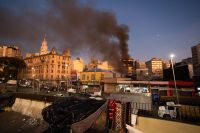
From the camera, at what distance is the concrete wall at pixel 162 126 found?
890cm

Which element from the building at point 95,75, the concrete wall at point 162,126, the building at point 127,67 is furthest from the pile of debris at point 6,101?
the building at point 127,67

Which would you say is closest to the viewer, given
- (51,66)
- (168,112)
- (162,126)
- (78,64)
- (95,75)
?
(162,126)

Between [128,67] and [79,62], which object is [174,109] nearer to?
[128,67]

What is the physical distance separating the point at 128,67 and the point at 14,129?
60618mm

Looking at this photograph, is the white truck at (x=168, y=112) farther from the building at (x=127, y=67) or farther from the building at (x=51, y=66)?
the building at (x=51, y=66)

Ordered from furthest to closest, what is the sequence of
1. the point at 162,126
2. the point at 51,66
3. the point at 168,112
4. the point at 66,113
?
the point at 51,66, the point at 168,112, the point at 66,113, the point at 162,126

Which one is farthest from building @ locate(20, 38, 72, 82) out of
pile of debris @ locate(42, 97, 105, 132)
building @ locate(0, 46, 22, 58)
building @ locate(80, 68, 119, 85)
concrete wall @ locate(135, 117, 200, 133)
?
concrete wall @ locate(135, 117, 200, 133)

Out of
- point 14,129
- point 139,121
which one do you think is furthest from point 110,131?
point 14,129

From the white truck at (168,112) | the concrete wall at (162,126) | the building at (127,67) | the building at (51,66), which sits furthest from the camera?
the building at (51,66)

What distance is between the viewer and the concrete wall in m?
8.90

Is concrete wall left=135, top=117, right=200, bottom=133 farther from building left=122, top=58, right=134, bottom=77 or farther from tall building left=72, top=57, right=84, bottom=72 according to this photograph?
tall building left=72, top=57, right=84, bottom=72

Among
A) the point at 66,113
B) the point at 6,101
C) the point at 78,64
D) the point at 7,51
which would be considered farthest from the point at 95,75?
the point at 7,51

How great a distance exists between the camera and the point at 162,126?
9.80 m

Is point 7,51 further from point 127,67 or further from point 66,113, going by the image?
point 66,113
